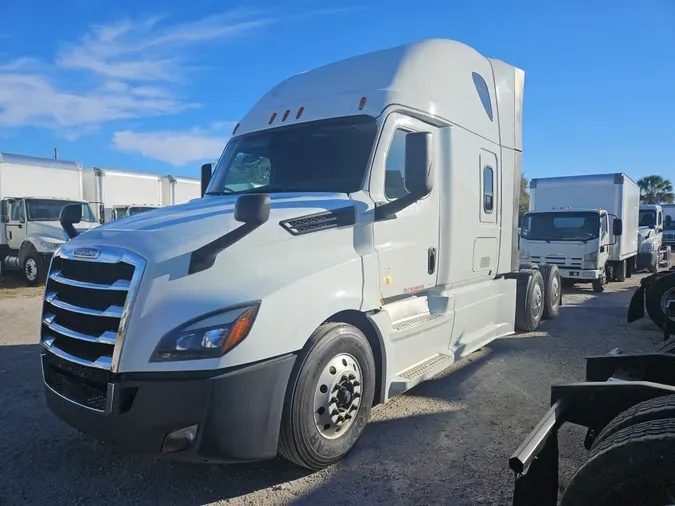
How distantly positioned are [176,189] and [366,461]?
1842cm

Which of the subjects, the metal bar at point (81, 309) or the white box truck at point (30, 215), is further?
the white box truck at point (30, 215)

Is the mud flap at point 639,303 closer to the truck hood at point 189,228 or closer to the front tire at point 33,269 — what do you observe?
the truck hood at point 189,228

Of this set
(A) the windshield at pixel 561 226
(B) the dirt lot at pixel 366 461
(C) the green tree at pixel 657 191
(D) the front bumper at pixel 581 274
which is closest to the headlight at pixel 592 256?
(D) the front bumper at pixel 581 274

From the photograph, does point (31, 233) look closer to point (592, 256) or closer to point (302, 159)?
point (302, 159)

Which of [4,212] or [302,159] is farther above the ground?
[302,159]

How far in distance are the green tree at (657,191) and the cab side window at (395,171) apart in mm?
58490

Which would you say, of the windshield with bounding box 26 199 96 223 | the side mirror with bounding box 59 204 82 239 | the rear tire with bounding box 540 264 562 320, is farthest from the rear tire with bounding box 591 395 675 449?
the windshield with bounding box 26 199 96 223

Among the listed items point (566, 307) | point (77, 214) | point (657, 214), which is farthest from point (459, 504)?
point (657, 214)

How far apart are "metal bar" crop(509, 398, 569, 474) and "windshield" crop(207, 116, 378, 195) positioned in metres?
2.19

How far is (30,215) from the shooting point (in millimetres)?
14141

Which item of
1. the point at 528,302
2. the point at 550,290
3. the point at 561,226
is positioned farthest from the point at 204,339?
the point at 561,226

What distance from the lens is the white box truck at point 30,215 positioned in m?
13.5

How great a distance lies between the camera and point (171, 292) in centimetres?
278

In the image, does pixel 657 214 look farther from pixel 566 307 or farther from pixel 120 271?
pixel 120 271
